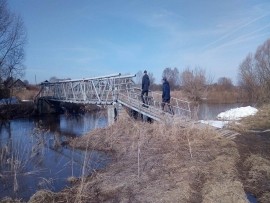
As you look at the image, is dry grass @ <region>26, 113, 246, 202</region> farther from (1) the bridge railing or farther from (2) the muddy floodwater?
(1) the bridge railing

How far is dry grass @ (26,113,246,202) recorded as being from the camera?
7.58 meters

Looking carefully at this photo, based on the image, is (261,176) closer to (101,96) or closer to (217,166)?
(217,166)

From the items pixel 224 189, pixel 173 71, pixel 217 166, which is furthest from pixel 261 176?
pixel 173 71

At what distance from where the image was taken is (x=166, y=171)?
9.55m

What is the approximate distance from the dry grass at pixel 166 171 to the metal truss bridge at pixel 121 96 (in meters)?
2.47

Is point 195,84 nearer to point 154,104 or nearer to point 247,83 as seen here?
point 247,83

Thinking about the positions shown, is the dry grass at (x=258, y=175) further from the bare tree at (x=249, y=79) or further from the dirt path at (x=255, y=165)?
the bare tree at (x=249, y=79)

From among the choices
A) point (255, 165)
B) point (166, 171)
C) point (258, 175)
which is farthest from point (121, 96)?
point (258, 175)

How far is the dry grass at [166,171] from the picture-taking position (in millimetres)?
7582

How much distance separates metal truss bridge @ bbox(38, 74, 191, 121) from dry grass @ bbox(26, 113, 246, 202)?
2.47 meters

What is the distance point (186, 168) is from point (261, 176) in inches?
83.6

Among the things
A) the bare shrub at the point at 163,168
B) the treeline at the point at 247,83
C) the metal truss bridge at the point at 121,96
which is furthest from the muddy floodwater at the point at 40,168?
the treeline at the point at 247,83

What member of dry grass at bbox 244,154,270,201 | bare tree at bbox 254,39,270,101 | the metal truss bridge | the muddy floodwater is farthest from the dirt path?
bare tree at bbox 254,39,270,101

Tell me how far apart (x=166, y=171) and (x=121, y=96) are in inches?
508
